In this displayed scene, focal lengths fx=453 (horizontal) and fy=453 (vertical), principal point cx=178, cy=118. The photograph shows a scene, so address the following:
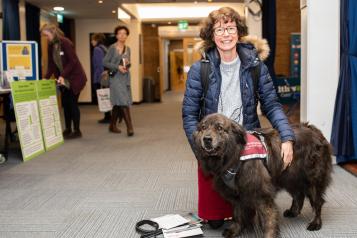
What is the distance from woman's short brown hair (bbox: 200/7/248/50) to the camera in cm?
269

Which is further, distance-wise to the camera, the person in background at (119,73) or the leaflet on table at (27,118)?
the person in background at (119,73)

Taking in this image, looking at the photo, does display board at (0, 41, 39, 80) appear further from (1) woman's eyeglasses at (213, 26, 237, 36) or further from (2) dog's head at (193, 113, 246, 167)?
(2) dog's head at (193, 113, 246, 167)

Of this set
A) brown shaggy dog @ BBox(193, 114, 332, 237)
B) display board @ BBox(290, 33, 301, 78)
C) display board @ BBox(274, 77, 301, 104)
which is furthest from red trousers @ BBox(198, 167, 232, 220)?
display board @ BBox(290, 33, 301, 78)

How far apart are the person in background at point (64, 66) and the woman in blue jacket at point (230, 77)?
3889mm

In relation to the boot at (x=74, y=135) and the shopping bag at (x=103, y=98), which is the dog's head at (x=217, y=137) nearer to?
the boot at (x=74, y=135)

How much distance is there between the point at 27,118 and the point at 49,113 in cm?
62

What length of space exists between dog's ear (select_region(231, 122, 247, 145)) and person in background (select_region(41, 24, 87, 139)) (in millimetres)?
4331

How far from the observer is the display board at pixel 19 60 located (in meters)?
5.92

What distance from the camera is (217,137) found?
231 cm

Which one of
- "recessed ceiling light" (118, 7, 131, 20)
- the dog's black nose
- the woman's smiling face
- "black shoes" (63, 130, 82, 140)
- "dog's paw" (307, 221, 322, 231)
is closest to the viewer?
the dog's black nose

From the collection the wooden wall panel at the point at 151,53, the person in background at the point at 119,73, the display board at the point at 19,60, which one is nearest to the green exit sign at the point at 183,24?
the wooden wall panel at the point at 151,53

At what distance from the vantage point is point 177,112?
11039 millimetres

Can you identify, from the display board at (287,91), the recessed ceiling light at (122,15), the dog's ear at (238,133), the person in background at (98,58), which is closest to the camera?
the dog's ear at (238,133)

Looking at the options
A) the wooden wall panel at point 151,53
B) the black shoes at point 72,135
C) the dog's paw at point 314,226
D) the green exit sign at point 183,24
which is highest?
the green exit sign at point 183,24
